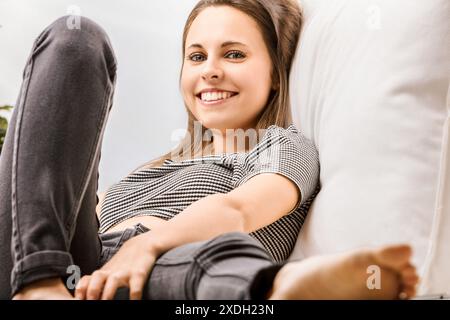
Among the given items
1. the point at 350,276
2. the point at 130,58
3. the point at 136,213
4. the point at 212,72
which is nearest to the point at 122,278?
the point at 350,276

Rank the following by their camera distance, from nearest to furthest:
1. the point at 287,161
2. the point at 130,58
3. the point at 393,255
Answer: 1. the point at 393,255
2. the point at 287,161
3. the point at 130,58

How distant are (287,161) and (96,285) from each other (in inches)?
17.3

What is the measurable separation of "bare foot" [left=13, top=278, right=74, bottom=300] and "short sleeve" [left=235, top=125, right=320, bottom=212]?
1.40 feet

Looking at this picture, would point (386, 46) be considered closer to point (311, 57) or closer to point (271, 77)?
point (311, 57)

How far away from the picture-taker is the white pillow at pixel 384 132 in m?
0.88

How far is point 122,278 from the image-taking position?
69 cm

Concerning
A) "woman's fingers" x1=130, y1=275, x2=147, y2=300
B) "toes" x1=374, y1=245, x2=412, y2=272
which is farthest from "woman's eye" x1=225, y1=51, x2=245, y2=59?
"toes" x1=374, y1=245, x2=412, y2=272

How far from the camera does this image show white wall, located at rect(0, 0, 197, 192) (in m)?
1.69

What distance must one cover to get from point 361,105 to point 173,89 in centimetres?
81

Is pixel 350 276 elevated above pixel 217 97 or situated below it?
below

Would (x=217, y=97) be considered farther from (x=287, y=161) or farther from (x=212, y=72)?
(x=287, y=161)

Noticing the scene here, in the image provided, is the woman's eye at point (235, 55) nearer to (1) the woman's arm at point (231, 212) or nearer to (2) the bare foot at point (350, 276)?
(1) the woman's arm at point (231, 212)

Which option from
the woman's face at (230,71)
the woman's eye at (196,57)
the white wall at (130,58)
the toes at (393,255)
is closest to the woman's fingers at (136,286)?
the toes at (393,255)
